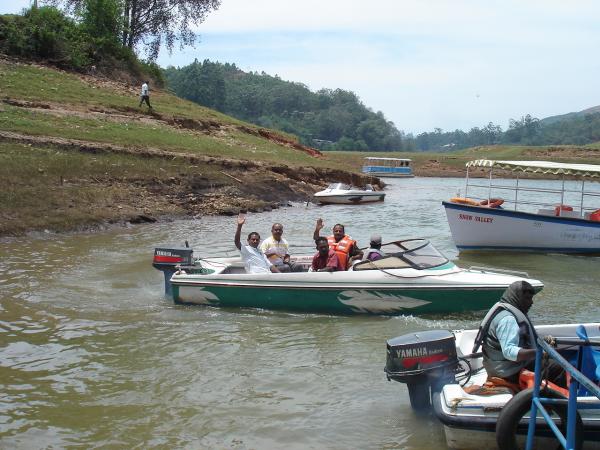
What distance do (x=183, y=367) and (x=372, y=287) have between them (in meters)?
3.54

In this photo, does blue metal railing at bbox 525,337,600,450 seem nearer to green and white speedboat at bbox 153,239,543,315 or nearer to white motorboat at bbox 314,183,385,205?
green and white speedboat at bbox 153,239,543,315

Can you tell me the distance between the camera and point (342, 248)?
12.2 meters

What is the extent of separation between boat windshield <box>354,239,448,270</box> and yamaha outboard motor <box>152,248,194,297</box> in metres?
3.00

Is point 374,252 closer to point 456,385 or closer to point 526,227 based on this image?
point 456,385

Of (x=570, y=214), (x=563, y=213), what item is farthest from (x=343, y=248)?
(x=570, y=214)

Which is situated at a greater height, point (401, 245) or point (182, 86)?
point (182, 86)

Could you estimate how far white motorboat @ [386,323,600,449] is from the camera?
246 inches

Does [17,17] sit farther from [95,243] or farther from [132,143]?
[95,243]

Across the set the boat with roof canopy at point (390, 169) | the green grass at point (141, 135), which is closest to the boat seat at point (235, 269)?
the green grass at point (141, 135)

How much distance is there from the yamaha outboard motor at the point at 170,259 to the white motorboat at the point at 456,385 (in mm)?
5741

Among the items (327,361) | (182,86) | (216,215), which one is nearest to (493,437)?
(327,361)

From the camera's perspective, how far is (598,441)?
6.11 meters

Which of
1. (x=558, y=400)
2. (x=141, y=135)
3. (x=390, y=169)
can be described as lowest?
(x=558, y=400)

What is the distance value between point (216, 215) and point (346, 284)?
14.2m
